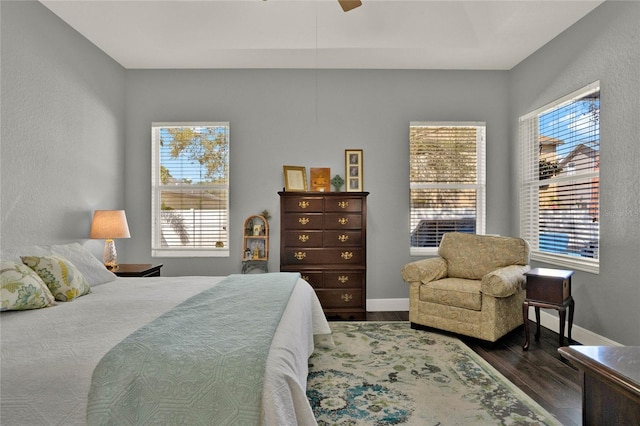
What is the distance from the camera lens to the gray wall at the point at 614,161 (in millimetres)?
2951

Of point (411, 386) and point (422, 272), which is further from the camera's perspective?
point (422, 272)

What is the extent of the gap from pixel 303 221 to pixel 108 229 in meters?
1.99

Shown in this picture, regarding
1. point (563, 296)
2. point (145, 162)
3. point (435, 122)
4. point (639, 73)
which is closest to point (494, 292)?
point (563, 296)

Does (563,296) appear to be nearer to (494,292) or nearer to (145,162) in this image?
(494,292)

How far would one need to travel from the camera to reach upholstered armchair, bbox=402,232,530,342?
3.31m

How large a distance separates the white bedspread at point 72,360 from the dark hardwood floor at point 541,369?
66.3 inches

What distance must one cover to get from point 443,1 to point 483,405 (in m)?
3.72

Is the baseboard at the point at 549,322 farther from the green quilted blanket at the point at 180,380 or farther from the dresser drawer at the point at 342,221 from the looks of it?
Answer: the green quilted blanket at the point at 180,380

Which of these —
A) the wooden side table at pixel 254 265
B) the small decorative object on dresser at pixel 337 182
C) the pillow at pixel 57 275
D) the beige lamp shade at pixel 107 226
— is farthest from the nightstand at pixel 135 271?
the small decorative object on dresser at pixel 337 182

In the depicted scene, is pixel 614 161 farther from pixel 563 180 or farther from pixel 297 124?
pixel 297 124

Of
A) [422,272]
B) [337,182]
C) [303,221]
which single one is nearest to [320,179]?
[337,182]

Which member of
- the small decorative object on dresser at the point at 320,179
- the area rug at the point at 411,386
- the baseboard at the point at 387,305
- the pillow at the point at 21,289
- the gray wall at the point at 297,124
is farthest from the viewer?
the baseboard at the point at 387,305

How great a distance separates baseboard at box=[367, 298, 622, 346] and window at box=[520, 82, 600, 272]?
22.7 inches

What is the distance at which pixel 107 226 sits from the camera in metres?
3.79
